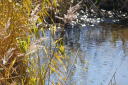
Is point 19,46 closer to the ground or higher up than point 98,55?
higher up

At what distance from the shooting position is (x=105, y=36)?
7.97 meters

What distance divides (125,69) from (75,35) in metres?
2.50

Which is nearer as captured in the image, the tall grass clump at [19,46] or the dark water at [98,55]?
the tall grass clump at [19,46]

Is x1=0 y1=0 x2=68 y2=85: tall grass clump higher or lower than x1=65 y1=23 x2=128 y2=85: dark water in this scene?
higher

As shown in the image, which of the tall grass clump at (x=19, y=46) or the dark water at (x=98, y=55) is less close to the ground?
the tall grass clump at (x=19, y=46)

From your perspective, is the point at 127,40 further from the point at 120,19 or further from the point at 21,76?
the point at 21,76

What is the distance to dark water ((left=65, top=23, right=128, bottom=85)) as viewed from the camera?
5.02 metres

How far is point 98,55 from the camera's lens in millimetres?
6285

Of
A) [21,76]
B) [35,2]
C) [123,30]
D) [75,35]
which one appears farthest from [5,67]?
[123,30]

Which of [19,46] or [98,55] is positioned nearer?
[19,46]

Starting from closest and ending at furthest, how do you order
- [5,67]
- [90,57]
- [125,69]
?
[5,67], [125,69], [90,57]

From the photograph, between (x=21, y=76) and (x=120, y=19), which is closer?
(x=21, y=76)

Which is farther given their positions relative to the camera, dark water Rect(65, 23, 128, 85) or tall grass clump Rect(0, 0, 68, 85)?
dark water Rect(65, 23, 128, 85)

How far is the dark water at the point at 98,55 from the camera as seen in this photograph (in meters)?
5.02
